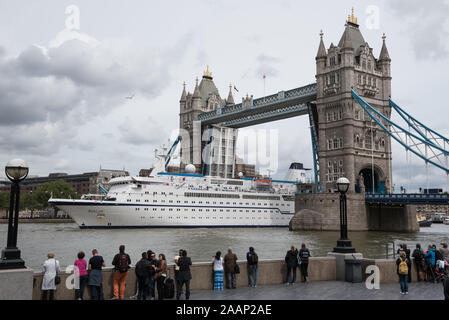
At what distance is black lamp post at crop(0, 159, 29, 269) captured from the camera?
1082 cm

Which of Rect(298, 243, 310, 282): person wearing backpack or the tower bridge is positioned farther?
the tower bridge

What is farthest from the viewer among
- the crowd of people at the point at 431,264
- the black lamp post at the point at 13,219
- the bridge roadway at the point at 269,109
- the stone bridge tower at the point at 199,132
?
the stone bridge tower at the point at 199,132

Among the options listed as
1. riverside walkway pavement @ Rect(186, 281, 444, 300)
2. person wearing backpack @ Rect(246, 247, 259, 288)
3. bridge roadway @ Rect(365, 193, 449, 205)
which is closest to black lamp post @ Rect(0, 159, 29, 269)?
riverside walkway pavement @ Rect(186, 281, 444, 300)

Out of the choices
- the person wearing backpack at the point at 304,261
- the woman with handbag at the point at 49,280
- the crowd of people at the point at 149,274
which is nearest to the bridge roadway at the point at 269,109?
the person wearing backpack at the point at 304,261

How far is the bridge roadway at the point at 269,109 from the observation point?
7593cm

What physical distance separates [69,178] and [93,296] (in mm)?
157199

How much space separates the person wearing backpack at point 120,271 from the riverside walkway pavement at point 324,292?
2.13m

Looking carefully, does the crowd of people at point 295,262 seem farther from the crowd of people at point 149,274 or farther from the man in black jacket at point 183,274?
the man in black jacket at point 183,274

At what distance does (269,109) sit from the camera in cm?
8238

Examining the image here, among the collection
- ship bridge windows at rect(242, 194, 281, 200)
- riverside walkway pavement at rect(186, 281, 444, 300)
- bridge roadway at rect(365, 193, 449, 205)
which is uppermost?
ship bridge windows at rect(242, 194, 281, 200)

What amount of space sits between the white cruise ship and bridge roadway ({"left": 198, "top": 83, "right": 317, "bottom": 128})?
43.3 feet

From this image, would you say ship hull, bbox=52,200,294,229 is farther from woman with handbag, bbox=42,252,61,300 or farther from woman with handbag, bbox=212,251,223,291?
woman with handbag, bbox=42,252,61,300

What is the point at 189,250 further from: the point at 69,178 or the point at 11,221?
the point at 69,178
